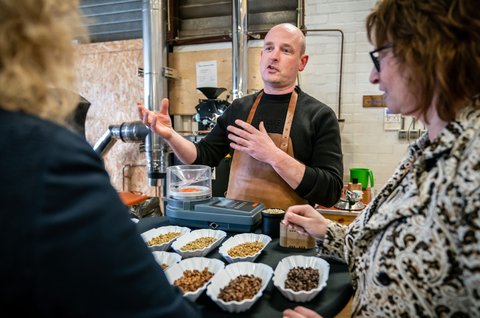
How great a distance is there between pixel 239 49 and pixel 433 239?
2.99 metres

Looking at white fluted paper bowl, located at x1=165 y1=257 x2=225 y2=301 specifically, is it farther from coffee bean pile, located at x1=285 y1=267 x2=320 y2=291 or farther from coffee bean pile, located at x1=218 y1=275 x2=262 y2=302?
coffee bean pile, located at x1=285 y1=267 x2=320 y2=291

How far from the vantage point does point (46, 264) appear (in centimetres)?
40

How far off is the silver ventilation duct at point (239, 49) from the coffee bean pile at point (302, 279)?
2.52m

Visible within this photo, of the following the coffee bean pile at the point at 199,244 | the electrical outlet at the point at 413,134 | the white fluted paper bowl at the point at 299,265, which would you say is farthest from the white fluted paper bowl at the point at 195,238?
the electrical outlet at the point at 413,134

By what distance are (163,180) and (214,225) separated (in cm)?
214

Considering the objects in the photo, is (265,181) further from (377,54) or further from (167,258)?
(377,54)

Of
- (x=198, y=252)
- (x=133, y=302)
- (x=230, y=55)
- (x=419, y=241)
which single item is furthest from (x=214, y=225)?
(x=230, y=55)

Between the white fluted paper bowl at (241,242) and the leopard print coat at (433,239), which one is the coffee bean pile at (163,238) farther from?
the leopard print coat at (433,239)

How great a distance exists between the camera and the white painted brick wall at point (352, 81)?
336 centimetres

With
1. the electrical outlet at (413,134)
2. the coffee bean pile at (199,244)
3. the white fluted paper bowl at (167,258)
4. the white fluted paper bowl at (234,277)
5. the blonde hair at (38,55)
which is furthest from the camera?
the electrical outlet at (413,134)

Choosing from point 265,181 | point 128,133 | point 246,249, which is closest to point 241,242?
point 246,249

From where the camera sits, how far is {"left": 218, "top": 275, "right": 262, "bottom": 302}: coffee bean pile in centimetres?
92

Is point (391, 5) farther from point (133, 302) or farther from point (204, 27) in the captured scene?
point (204, 27)

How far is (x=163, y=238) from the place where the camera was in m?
1.38
